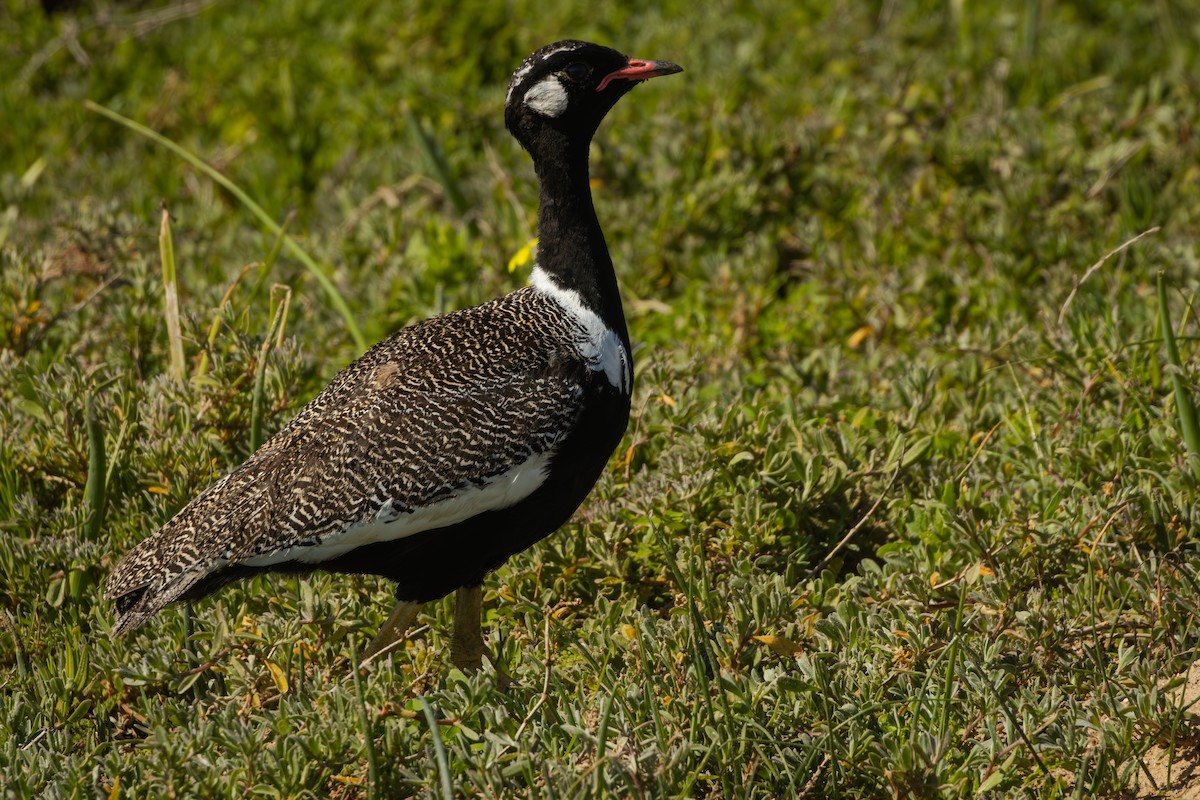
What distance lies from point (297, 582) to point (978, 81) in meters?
4.83

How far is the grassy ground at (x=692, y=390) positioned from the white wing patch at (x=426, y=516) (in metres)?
0.27

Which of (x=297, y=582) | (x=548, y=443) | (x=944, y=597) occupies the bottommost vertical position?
(x=944, y=597)

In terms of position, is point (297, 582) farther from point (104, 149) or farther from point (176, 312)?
point (104, 149)

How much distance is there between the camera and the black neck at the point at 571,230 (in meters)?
4.30

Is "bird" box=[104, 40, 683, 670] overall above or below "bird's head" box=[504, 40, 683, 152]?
below

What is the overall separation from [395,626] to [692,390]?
1489mm

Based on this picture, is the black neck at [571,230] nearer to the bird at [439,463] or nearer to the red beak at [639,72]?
the bird at [439,463]

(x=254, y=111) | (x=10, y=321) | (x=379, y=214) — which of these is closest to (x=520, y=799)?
(x=10, y=321)

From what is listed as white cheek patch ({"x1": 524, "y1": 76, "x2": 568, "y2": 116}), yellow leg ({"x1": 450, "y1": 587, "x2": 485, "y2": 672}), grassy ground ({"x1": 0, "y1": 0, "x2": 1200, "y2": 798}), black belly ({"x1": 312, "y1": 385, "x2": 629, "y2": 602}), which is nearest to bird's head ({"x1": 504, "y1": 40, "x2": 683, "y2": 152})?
A: white cheek patch ({"x1": 524, "y1": 76, "x2": 568, "y2": 116})

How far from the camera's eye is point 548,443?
390 cm

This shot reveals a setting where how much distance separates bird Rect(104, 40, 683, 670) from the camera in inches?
149

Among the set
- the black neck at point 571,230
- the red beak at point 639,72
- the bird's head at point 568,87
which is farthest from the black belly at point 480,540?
the red beak at point 639,72

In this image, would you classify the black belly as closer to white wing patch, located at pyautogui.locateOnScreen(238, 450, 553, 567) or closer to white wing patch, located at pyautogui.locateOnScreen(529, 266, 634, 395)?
white wing patch, located at pyautogui.locateOnScreen(238, 450, 553, 567)

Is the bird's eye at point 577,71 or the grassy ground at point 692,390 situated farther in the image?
the bird's eye at point 577,71
